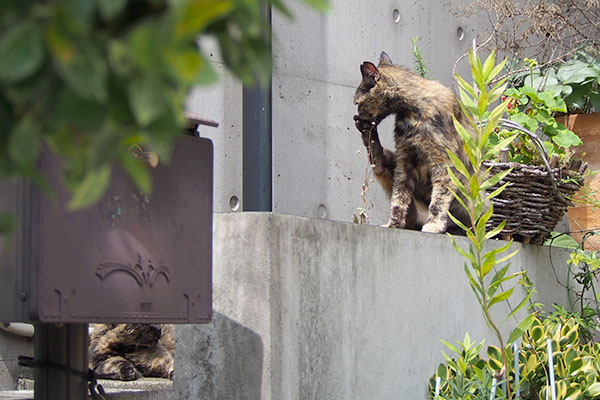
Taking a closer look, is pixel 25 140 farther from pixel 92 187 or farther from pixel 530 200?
pixel 530 200

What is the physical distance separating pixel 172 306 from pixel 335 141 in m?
2.95

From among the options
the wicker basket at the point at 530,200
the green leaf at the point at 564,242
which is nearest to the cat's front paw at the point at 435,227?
the wicker basket at the point at 530,200

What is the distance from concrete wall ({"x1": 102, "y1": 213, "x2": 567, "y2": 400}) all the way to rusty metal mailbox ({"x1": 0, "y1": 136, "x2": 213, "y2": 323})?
0.48 metres

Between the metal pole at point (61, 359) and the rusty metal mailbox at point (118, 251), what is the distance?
32cm

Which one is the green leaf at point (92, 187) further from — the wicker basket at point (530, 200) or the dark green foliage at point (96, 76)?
the wicker basket at point (530, 200)

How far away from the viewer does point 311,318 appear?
104 inches

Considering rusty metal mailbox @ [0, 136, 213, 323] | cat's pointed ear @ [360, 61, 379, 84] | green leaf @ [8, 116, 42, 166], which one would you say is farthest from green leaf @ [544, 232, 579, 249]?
green leaf @ [8, 116, 42, 166]

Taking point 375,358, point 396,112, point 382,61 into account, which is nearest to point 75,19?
point 375,358

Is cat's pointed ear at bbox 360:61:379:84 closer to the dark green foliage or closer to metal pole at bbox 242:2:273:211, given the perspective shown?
metal pole at bbox 242:2:273:211

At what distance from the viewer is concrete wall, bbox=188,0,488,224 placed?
14.4 feet

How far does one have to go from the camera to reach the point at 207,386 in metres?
2.61

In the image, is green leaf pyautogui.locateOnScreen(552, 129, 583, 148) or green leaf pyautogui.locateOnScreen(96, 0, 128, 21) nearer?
green leaf pyautogui.locateOnScreen(96, 0, 128, 21)

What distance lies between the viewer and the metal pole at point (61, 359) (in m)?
2.11

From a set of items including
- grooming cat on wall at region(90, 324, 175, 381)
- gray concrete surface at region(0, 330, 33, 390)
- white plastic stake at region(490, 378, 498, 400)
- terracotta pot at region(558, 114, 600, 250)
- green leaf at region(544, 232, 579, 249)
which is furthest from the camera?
terracotta pot at region(558, 114, 600, 250)
